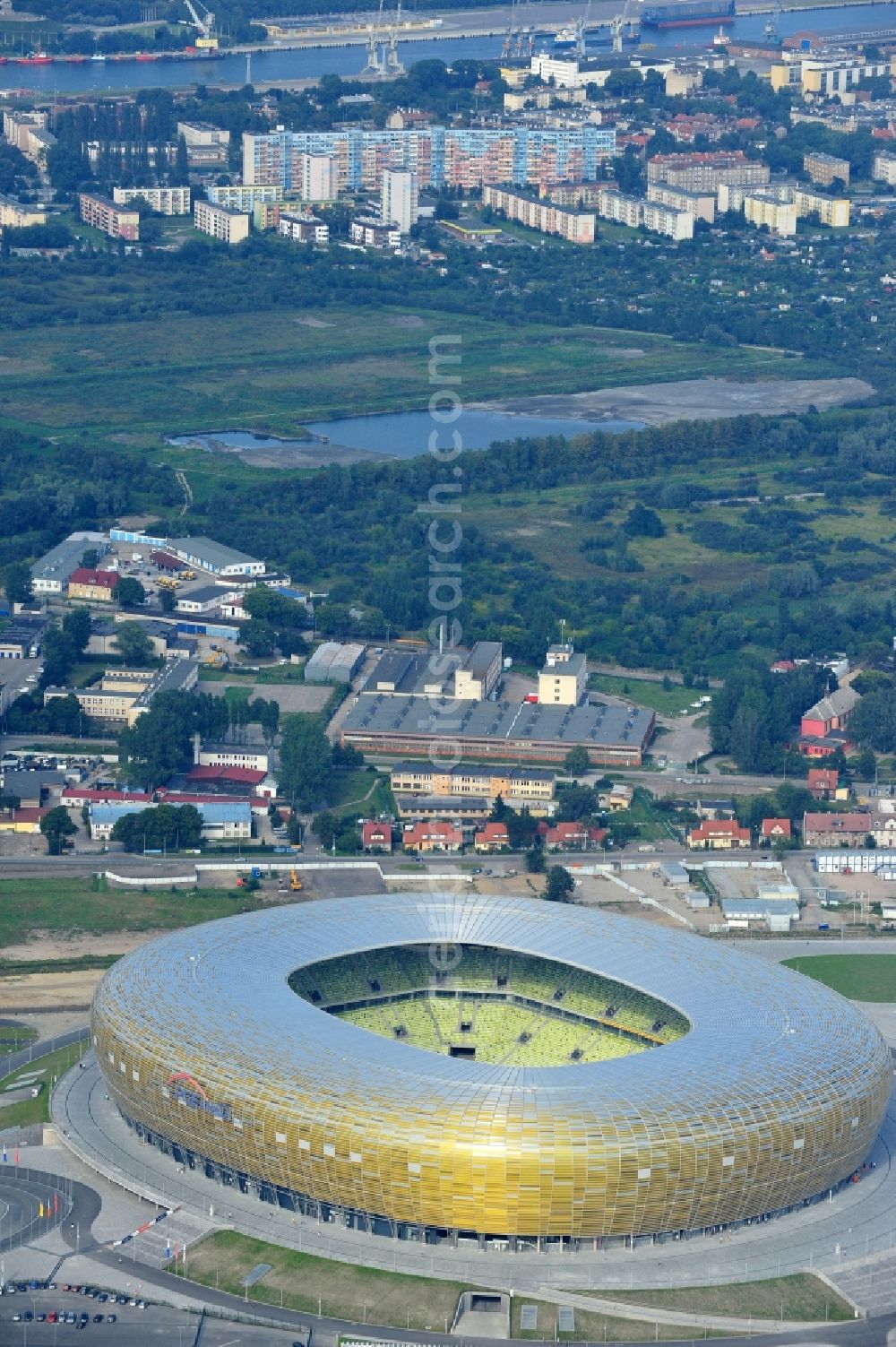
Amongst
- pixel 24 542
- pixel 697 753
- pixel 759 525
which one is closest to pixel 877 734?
pixel 697 753

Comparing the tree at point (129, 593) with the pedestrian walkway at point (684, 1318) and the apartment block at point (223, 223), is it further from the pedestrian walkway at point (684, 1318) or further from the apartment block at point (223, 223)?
the apartment block at point (223, 223)

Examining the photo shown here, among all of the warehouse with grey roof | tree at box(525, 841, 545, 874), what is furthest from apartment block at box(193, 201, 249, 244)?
Answer: tree at box(525, 841, 545, 874)

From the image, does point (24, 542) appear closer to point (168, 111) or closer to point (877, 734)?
point (877, 734)

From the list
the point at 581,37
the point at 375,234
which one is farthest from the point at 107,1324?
the point at 581,37

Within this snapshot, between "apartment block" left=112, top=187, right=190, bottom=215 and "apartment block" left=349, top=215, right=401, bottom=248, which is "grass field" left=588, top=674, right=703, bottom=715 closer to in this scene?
"apartment block" left=349, top=215, right=401, bottom=248

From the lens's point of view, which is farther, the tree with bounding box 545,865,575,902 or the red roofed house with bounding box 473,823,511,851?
the red roofed house with bounding box 473,823,511,851

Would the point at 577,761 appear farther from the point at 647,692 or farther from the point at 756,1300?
the point at 756,1300
